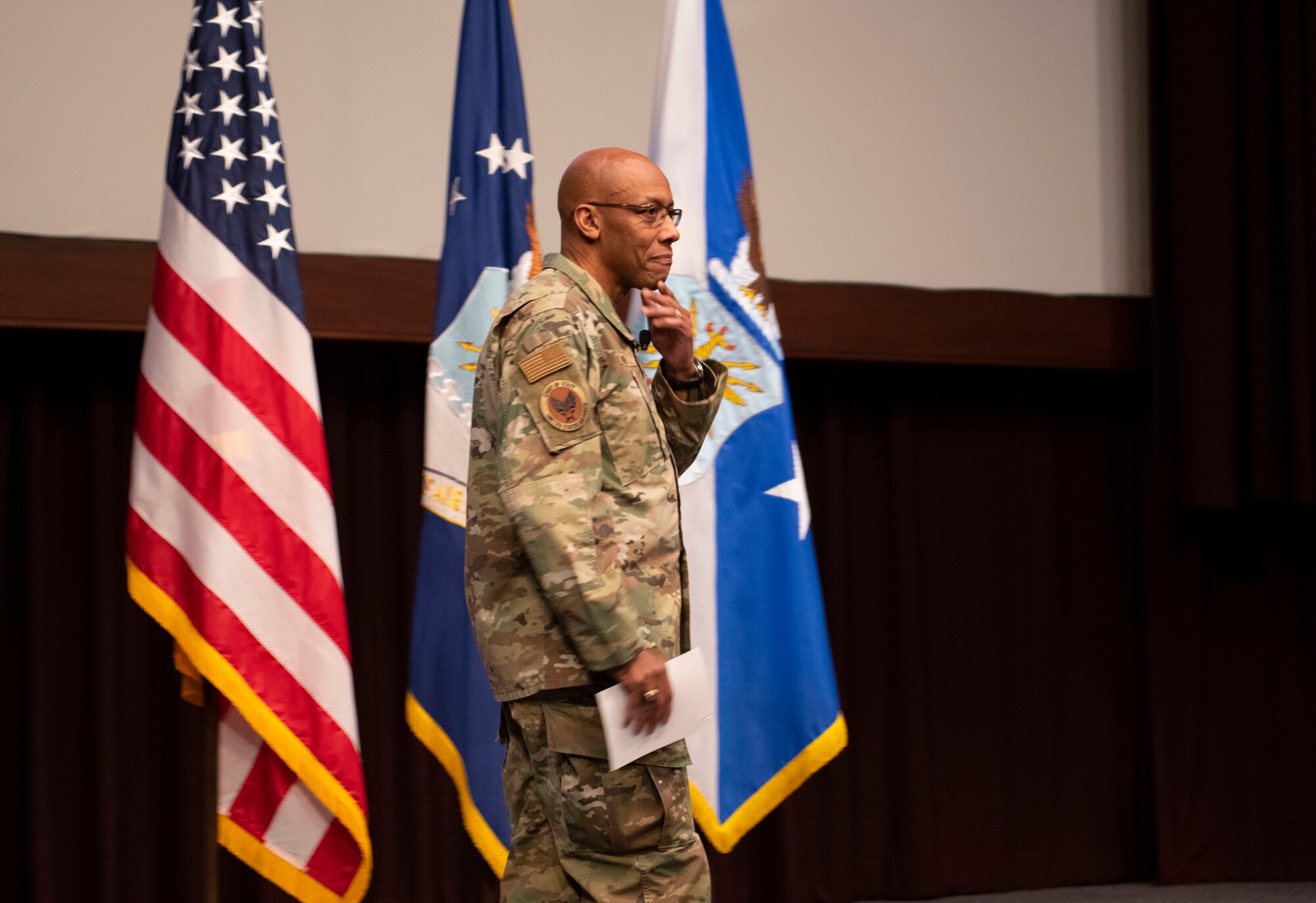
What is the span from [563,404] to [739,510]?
1.08m

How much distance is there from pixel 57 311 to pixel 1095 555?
287 cm

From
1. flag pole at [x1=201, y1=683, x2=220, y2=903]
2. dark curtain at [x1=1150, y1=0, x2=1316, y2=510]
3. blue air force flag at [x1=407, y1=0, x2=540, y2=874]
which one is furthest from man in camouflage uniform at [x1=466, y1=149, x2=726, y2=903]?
dark curtain at [x1=1150, y1=0, x2=1316, y2=510]

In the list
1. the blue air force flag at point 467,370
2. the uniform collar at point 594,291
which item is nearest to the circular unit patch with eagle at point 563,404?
the uniform collar at point 594,291

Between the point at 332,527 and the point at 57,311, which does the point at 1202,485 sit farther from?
the point at 57,311

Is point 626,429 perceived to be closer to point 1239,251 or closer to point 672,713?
point 672,713

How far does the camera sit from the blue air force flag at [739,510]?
250 centimetres

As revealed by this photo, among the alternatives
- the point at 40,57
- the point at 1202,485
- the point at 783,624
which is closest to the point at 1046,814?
the point at 1202,485

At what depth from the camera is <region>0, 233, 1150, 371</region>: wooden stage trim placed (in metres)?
2.64

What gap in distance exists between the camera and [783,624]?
254 centimetres

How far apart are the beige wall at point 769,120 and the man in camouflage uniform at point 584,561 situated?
140 centimetres

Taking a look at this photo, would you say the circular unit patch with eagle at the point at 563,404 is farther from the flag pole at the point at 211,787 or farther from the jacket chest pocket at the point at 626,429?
the flag pole at the point at 211,787

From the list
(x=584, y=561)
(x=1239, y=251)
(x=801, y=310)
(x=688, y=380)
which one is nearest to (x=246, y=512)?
(x=688, y=380)

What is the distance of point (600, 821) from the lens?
1.54 meters

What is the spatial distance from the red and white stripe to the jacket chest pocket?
0.85 metres
